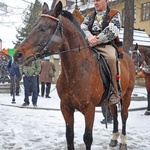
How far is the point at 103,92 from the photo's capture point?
4262 mm

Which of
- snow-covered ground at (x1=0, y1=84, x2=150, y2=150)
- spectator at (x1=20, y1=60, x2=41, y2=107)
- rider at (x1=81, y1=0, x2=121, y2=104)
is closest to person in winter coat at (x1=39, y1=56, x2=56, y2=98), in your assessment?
spectator at (x1=20, y1=60, x2=41, y2=107)

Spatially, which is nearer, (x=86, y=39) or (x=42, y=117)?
(x=86, y=39)

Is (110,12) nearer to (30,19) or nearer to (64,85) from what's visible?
(64,85)

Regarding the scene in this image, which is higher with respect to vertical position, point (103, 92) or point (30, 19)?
point (30, 19)

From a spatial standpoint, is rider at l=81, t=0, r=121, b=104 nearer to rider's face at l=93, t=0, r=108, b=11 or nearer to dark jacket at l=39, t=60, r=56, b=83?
rider's face at l=93, t=0, r=108, b=11

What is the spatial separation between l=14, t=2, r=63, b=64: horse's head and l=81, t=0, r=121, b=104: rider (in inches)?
32.5

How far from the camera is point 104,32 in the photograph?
4230 mm

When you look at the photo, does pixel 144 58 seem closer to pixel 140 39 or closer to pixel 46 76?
pixel 46 76

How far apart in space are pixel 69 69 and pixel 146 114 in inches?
223

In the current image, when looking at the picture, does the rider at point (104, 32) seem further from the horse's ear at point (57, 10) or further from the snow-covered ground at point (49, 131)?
the snow-covered ground at point (49, 131)

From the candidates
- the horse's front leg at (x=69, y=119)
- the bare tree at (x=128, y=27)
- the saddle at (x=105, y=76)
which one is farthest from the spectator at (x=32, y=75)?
the horse's front leg at (x=69, y=119)

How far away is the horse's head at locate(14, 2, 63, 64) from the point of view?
128 inches

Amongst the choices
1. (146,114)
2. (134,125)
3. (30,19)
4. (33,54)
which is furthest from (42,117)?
A: (30,19)

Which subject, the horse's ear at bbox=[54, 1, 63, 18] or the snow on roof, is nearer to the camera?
the horse's ear at bbox=[54, 1, 63, 18]
